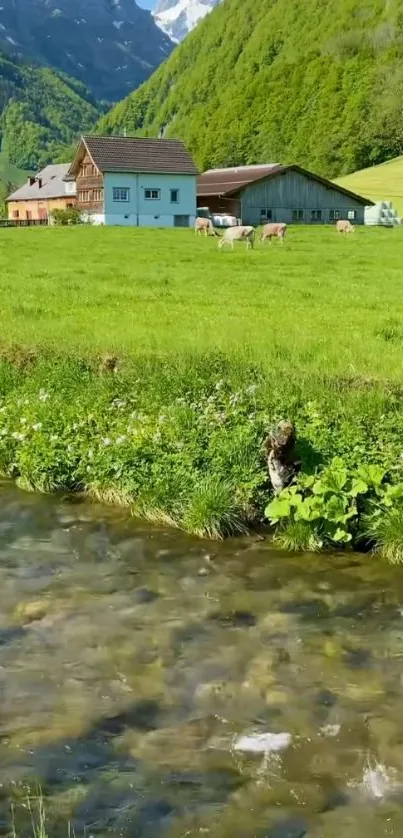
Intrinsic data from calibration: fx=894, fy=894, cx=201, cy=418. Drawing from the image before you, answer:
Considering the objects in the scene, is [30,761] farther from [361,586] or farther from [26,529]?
[26,529]

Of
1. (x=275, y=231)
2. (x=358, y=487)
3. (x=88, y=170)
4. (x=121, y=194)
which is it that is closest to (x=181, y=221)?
(x=121, y=194)

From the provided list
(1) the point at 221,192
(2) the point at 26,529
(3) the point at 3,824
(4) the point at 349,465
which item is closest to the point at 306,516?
(4) the point at 349,465

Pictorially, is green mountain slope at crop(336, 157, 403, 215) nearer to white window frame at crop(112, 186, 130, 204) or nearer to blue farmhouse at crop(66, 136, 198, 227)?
blue farmhouse at crop(66, 136, 198, 227)

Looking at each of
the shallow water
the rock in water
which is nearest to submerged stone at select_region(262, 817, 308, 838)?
the shallow water

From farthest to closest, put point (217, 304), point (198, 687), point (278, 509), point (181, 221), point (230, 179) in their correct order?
point (230, 179) → point (181, 221) → point (217, 304) → point (278, 509) → point (198, 687)

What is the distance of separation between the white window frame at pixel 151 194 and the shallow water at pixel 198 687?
88874 millimetres

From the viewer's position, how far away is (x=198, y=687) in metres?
7.63

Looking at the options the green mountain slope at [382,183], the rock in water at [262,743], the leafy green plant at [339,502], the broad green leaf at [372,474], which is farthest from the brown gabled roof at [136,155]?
the rock in water at [262,743]

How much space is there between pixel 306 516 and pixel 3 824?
5.68 metres

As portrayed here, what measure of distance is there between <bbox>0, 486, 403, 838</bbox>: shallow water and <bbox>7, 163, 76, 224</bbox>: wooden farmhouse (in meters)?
112

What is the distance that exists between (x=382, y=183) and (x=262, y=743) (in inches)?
5032

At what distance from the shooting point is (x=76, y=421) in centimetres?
1320

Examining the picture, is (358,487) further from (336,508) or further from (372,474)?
(336,508)

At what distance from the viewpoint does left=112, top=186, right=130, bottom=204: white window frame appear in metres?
95.1
